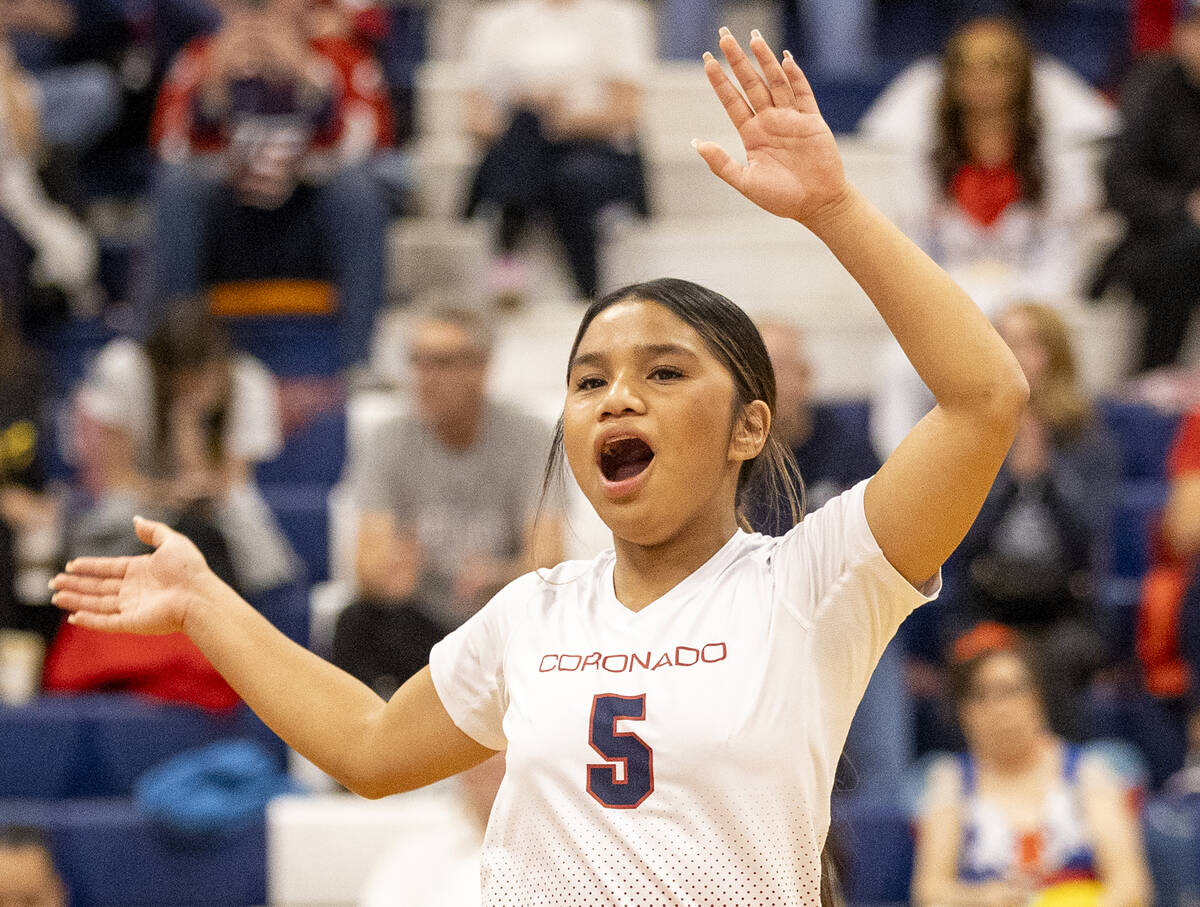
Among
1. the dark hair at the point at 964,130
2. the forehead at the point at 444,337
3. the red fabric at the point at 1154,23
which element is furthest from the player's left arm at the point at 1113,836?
the red fabric at the point at 1154,23

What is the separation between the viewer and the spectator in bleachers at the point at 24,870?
362 centimetres

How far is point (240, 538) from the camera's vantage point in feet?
14.4

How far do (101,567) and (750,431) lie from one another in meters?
0.75

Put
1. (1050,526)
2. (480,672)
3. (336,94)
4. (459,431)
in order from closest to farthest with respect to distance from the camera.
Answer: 1. (480,672)
2. (1050,526)
3. (459,431)
4. (336,94)

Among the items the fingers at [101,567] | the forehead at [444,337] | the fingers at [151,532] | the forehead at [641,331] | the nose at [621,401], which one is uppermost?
the forehead at [641,331]

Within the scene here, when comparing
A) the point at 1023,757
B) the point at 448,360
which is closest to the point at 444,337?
the point at 448,360

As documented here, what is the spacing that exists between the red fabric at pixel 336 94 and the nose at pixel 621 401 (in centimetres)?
422

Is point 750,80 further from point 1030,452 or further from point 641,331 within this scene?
point 1030,452

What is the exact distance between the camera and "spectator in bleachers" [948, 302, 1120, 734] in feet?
13.8

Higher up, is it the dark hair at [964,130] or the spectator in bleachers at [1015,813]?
the dark hair at [964,130]

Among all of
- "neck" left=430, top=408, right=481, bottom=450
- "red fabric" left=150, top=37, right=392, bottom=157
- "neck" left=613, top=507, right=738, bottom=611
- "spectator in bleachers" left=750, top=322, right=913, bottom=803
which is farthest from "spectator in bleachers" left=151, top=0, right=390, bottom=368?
"neck" left=613, top=507, right=738, bottom=611

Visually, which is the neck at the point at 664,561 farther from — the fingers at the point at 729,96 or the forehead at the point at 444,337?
the forehead at the point at 444,337

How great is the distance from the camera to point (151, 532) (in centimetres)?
189

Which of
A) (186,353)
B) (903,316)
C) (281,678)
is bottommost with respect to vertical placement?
(186,353)
